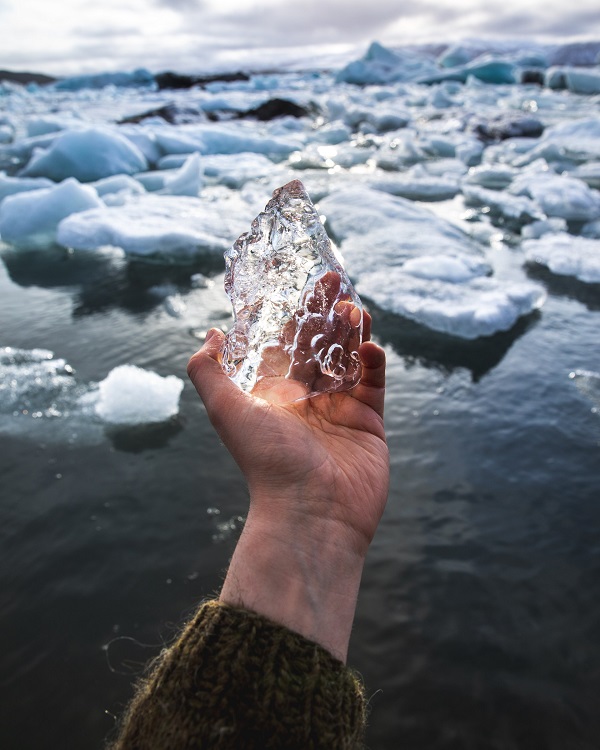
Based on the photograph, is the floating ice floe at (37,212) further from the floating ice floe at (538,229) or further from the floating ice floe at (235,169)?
the floating ice floe at (538,229)

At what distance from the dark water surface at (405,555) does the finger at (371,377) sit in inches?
42.5

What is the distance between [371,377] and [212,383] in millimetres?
533

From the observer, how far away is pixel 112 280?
577 centimetres

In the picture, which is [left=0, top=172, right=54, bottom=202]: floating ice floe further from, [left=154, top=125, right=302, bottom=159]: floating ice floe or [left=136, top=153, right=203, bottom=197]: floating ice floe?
[left=154, top=125, right=302, bottom=159]: floating ice floe

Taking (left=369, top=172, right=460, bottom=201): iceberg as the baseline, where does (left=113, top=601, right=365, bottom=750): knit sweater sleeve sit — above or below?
above

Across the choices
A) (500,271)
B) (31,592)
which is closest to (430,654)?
(31,592)

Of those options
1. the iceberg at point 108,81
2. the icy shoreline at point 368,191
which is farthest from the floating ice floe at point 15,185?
the iceberg at point 108,81

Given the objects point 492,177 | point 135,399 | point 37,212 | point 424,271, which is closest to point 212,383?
point 135,399

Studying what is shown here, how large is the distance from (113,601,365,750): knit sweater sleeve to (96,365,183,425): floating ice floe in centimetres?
242

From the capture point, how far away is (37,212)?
697 cm

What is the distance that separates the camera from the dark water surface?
1.93 m

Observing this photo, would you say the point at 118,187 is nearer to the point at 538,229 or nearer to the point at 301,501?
the point at 538,229

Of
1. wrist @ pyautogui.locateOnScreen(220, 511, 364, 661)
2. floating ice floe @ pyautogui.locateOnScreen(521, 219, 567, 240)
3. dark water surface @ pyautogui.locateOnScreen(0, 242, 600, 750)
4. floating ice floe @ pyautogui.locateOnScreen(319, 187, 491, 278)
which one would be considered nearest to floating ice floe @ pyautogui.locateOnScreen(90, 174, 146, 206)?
floating ice floe @ pyautogui.locateOnScreen(319, 187, 491, 278)

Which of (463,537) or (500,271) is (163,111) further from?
(463,537)
